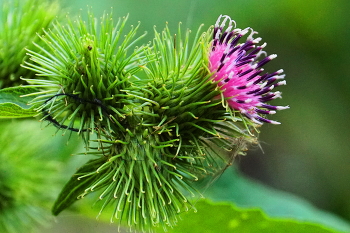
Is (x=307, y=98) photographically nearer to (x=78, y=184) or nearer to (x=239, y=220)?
(x=239, y=220)

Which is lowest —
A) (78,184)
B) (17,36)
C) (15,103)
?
(78,184)

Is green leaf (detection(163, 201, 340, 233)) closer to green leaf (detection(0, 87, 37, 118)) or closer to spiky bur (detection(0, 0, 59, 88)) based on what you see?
green leaf (detection(0, 87, 37, 118))

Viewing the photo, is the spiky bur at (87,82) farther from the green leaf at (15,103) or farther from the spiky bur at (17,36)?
the spiky bur at (17,36)

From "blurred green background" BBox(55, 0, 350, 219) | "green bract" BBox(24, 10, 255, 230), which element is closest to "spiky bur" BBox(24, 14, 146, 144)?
"green bract" BBox(24, 10, 255, 230)

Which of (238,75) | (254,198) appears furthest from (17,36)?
(254,198)

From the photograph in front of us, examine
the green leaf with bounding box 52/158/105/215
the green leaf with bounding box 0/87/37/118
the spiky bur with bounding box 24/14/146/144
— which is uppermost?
the spiky bur with bounding box 24/14/146/144

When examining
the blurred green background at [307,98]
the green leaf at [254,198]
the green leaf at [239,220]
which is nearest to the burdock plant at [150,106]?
the green leaf at [239,220]
